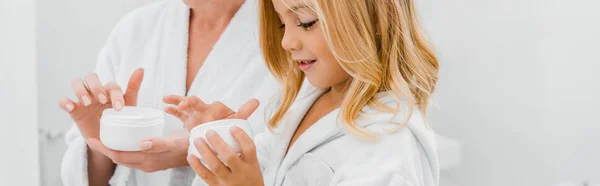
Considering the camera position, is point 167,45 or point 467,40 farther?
point 467,40

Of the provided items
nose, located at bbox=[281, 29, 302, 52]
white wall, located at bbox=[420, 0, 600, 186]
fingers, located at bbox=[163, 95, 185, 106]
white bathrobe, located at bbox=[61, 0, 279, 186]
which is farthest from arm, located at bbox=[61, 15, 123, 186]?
white wall, located at bbox=[420, 0, 600, 186]

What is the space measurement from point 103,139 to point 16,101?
2.02 ft

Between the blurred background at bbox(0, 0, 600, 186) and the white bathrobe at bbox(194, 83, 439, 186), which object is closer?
the white bathrobe at bbox(194, 83, 439, 186)

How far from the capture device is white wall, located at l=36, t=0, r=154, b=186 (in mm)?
1575

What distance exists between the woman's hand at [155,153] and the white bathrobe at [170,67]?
8cm

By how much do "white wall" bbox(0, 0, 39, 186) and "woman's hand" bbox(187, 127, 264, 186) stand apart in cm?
75

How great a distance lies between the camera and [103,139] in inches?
36.0

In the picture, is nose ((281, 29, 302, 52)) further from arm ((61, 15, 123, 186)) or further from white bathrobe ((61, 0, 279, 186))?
arm ((61, 15, 123, 186))

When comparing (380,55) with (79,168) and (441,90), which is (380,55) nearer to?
(79,168)

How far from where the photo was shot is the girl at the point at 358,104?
0.78 meters

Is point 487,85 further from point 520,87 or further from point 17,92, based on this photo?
point 17,92

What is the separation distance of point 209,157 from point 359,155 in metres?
0.17

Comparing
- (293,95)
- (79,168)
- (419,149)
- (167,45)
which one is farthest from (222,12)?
(419,149)

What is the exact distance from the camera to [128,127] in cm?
89
